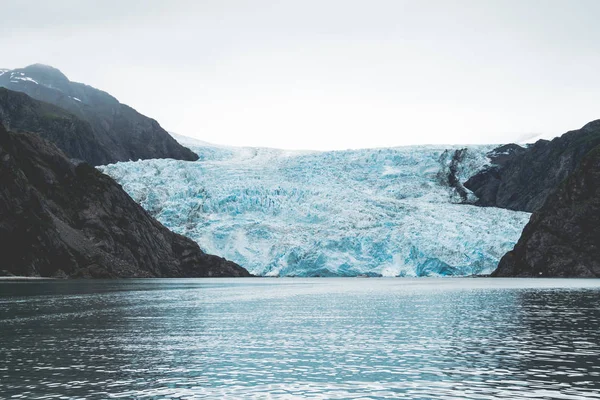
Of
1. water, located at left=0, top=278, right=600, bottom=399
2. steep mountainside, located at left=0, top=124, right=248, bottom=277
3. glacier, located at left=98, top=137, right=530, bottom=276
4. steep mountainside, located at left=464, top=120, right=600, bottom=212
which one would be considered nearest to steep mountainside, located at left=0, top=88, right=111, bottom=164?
glacier, located at left=98, top=137, right=530, bottom=276

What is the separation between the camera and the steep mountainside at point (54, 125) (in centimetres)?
16112

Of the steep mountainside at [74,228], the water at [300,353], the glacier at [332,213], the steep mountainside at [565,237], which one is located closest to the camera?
the water at [300,353]

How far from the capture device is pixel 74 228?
342 feet

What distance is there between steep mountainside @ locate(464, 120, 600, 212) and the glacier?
13726 millimetres

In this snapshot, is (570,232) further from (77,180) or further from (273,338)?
(273,338)

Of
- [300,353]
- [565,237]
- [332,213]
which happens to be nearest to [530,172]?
[565,237]

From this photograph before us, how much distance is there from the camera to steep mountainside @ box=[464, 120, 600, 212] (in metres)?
156

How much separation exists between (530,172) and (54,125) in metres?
115

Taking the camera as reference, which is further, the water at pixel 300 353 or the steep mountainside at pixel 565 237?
the steep mountainside at pixel 565 237

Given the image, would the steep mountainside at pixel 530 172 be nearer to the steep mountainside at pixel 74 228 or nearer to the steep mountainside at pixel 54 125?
the steep mountainside at pixel 74 228

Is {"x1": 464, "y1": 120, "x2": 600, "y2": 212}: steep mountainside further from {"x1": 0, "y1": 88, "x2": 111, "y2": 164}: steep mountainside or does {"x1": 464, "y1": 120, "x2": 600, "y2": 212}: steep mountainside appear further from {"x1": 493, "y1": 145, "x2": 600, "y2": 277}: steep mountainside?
{"x1": 0, "y1": 88, "x2": 111, "y2": 164}: steep mountainside

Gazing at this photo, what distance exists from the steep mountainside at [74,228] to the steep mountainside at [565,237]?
1871 inches

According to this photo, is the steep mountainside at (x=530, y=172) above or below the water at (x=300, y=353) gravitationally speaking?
above

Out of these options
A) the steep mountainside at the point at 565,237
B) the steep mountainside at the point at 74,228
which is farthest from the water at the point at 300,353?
the steep mountainside at the point at 565,237
